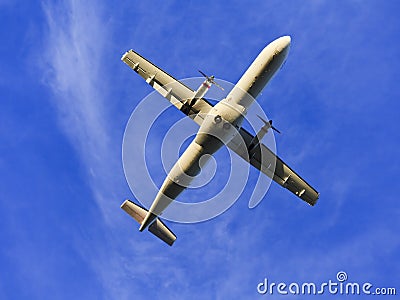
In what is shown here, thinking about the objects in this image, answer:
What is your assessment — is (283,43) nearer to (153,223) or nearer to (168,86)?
(168,86)

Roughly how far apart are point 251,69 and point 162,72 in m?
10.2

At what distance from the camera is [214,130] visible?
4356 centimetres

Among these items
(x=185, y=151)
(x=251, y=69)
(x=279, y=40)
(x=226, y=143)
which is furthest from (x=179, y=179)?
(x=279, y=40)

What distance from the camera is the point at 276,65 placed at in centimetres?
4469

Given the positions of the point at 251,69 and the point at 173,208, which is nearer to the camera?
the point at 251,69

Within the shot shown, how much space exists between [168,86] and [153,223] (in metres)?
14.6

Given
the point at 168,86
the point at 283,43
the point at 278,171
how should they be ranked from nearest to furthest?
the point at 283,43 → the point at 168,86 → the point at 278,171

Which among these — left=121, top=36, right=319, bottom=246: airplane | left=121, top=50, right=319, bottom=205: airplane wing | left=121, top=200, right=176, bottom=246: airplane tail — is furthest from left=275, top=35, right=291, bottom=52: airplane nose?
left=121, top=200, right=176, bottom=246: airplane tail

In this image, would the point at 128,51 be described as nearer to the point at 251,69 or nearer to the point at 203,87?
the point at 203,87

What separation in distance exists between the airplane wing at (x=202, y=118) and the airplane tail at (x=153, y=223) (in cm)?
1140

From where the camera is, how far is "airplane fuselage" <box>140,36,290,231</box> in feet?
143

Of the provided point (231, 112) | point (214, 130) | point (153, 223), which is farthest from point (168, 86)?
point (153, 223)

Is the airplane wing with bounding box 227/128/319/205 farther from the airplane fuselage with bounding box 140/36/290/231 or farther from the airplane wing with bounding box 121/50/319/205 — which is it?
the airplane fuselage with bounding box 140/36/290/231

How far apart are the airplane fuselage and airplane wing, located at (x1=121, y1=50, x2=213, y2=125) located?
3.80 meters
